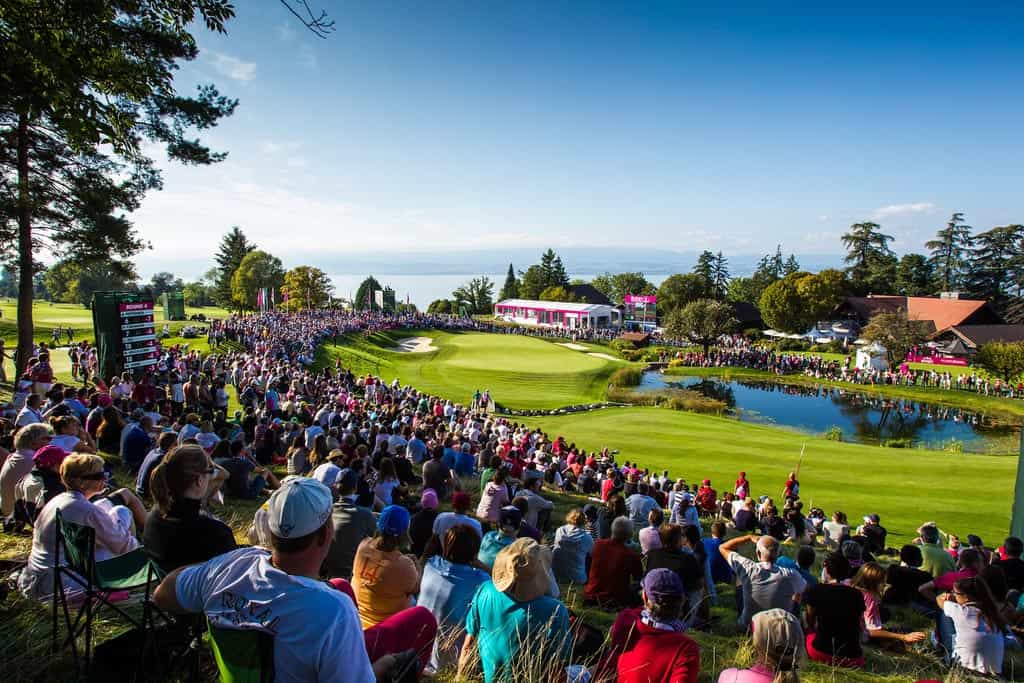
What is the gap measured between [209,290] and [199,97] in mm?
103867

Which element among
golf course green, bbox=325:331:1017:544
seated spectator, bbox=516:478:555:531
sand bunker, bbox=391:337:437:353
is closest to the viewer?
seated spectator, bbox=516:478:555:531

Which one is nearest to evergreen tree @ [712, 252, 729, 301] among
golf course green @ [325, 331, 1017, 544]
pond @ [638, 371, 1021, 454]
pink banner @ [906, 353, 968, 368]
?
pink banner @ [906, 353, 968, 368]

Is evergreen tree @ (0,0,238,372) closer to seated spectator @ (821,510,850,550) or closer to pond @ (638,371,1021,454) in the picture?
seated spectator @ (821,510,850,550)

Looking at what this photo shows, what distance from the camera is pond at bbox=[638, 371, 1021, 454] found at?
3048 centimetres

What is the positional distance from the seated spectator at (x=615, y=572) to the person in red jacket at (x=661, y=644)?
7.05 ft

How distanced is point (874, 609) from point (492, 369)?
33.7 meters

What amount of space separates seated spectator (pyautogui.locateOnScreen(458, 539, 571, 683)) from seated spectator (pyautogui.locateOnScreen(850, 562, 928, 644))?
3433 mm

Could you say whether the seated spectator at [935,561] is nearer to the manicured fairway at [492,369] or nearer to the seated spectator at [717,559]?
the seated spectator at [717,559]

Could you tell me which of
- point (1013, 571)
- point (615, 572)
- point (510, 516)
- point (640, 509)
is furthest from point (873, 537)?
point (510, 516)

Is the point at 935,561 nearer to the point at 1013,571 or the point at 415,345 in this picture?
the point at 1013,571

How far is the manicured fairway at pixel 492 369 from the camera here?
3447cm

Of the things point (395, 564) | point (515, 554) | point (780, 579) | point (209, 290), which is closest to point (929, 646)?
point (780, 579)

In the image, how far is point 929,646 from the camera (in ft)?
17.4

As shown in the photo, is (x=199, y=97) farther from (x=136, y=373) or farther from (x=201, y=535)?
(x=201, y=535)
